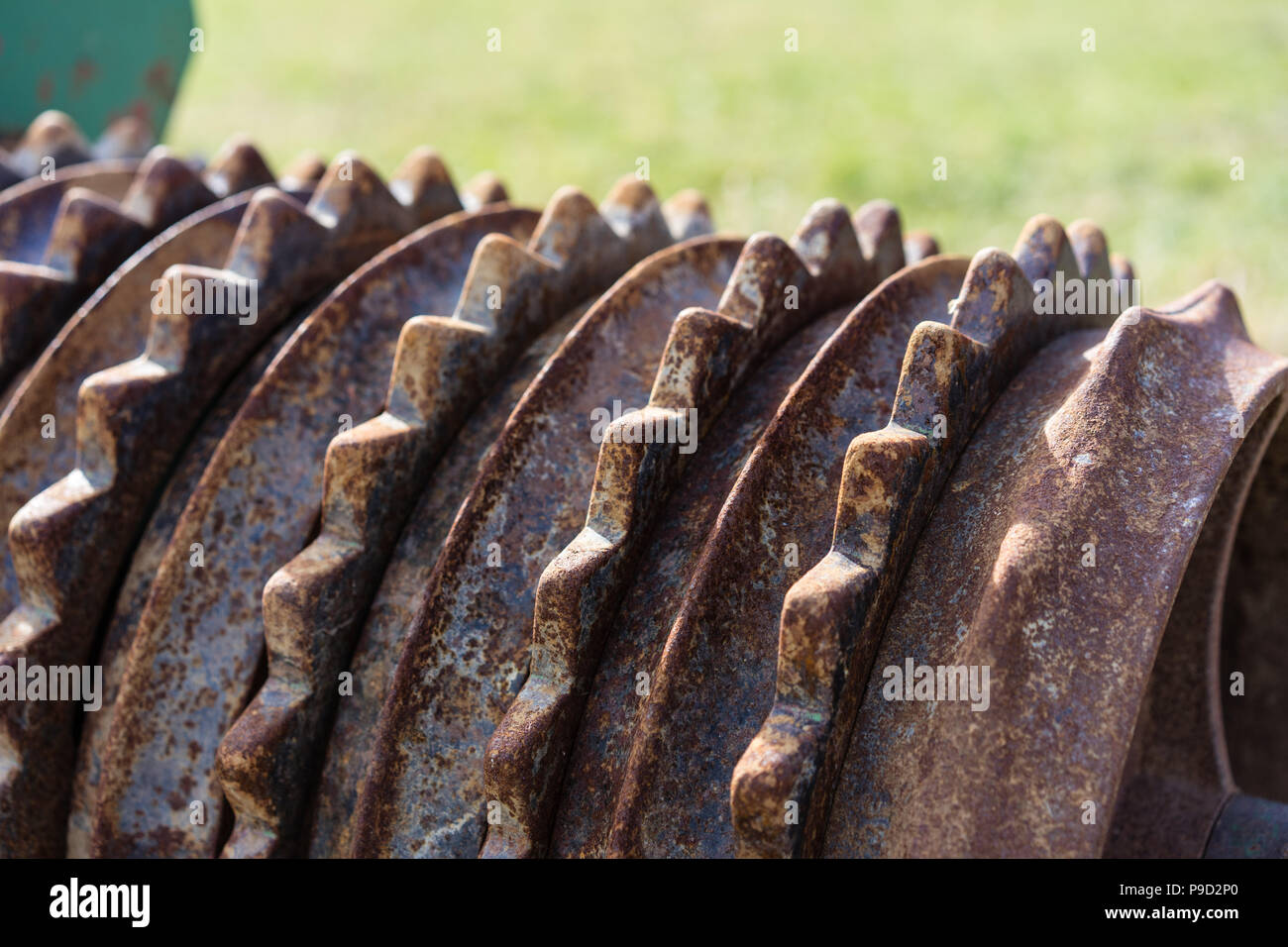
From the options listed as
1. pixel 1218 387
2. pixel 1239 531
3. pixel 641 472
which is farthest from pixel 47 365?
pixel 1239 531

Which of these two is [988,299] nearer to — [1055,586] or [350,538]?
[1055,586]

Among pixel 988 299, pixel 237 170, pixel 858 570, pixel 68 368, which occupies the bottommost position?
A: pixel 858 570

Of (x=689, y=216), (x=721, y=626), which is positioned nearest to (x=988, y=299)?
(x=721, y=626)

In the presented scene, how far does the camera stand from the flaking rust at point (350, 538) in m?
1.74

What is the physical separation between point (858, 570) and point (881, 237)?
1064 mm

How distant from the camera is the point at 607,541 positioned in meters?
1.57

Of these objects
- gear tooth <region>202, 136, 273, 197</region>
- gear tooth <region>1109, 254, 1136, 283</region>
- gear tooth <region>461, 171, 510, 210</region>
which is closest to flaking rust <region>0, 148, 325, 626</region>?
gear tooth <region>202, 136, 273, 197</region>

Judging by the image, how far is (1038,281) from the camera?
1.83 metres

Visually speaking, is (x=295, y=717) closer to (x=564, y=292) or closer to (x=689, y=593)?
(x=689, y=593)

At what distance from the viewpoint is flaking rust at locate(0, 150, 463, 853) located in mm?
1994

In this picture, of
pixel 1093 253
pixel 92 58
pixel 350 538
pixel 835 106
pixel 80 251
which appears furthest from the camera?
pixel 835 106

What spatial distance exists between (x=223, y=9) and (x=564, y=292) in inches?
553

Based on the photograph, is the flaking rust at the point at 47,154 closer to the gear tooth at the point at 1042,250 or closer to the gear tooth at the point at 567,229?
the gear tooth at the point at 567,229

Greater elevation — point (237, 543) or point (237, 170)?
point (237, 170)
